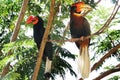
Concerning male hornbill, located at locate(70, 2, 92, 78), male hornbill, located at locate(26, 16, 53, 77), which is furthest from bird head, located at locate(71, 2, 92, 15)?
male hornbill, located at locate(26, 16, 53, 77)

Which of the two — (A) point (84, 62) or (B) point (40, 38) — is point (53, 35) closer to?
(B) point (40, 38)

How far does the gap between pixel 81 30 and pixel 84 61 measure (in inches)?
20.7

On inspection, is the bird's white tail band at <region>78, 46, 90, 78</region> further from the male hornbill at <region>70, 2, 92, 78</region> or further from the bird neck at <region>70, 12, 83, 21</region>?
the bird neck at <region>70, 12, 83, 21</region>

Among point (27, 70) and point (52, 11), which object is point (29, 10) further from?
point (52, 11)

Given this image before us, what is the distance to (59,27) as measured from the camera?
5160 mm

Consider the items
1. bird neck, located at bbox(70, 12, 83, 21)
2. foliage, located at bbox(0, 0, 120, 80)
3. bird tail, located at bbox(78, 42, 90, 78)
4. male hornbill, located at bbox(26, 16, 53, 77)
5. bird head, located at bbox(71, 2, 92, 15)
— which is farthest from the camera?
foliage, located at bbox(0, 0, 120, 80)

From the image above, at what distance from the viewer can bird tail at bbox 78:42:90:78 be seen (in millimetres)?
3537

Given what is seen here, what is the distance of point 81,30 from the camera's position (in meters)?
4.03

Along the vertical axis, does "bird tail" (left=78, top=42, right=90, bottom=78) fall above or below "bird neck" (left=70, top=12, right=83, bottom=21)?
below

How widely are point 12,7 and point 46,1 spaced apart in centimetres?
85

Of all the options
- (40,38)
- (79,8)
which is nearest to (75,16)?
(79,8)

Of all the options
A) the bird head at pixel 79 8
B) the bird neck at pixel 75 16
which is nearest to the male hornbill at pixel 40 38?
the bird neck at pixel 75 16

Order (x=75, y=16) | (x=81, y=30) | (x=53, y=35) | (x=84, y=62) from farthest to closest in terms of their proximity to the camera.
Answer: (x=53, y=35) → (x=81, y=30) → (x=75, y=16) → (x=84, y=62)

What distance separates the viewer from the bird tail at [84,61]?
3537mm
